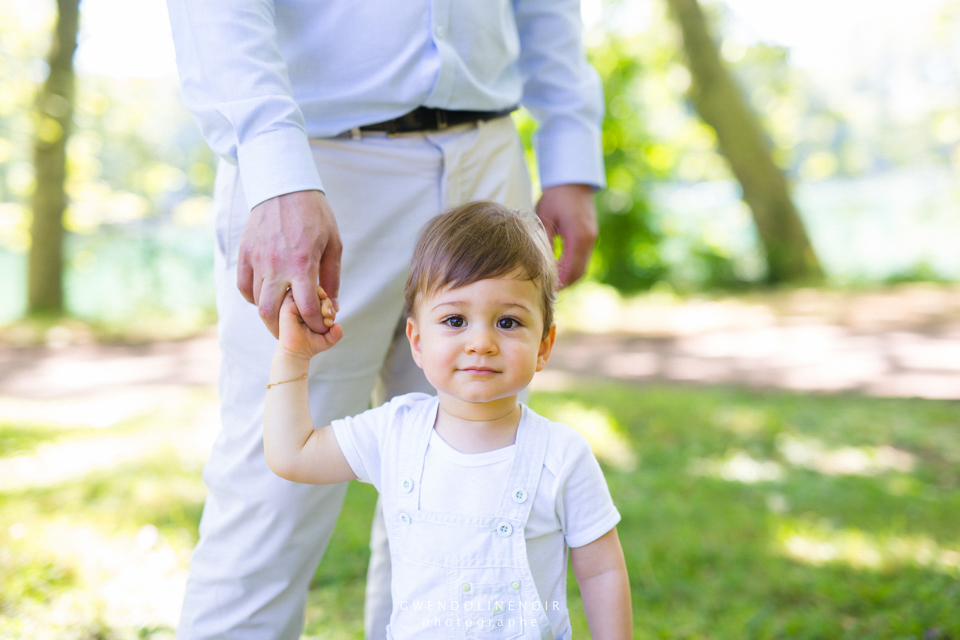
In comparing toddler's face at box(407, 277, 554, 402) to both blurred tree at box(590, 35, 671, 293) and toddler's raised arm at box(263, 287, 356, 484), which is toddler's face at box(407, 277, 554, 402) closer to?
toddler's raised arm at box(263, 287, 356, 484)

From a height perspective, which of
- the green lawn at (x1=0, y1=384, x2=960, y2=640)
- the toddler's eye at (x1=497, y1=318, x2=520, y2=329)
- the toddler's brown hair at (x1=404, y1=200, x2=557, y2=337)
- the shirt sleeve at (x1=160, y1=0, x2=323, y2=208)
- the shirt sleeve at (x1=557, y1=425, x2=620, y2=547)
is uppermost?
the shirt sleeve at (x1=160, y1=0, x2=323, y2=208)

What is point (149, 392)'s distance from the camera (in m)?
5.66

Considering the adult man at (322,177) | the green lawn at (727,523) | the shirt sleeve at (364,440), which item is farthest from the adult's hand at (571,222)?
the green lawn at (727,523)

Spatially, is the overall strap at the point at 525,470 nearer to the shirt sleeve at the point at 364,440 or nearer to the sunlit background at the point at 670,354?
the shirt sleeve at the point at 364,440

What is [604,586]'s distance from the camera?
47.6 inches

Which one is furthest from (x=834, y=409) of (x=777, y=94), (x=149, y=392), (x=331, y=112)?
(x=777, y=94)

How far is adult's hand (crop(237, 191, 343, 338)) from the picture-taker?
1.15 m

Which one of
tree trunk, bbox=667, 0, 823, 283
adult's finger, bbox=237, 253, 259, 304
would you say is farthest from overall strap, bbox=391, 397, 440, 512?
tree trunk, bbox=667, 0, 823, 283

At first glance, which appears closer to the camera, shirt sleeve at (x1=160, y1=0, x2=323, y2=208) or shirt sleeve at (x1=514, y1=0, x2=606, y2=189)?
shirt sleeve at (x1=160, y1=0, x2=323, y2=208)

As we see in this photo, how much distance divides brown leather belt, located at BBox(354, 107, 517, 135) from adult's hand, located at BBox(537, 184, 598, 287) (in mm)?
328

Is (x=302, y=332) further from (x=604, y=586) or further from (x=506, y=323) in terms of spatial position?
(x=604, y=586)

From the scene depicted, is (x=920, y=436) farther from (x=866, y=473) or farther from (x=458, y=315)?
(x=458, y=315)

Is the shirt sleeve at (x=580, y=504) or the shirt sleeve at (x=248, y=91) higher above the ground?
the shirt sleeve at (x=248, y=91)

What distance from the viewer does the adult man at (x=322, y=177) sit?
1233 mm
